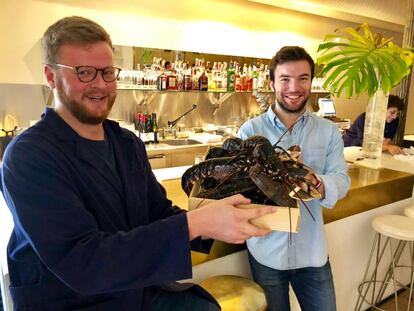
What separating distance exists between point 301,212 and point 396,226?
0.84m

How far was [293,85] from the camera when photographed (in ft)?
4.90

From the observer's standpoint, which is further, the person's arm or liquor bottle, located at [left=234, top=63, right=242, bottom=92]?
liquor bottle, located at [left=234, top=63, right=242, bottom=92]

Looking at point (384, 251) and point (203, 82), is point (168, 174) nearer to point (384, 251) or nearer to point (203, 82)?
point (384, 251)

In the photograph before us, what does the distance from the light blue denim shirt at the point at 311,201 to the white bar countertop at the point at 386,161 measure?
114 cm

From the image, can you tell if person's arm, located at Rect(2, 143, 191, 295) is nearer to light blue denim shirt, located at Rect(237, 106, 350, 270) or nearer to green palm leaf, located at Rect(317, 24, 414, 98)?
light blue denim shirt, located at Rect(237, 106, 350, 270)

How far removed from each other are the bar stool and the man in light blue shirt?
677mm

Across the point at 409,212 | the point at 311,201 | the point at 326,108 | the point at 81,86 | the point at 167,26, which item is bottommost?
the point at 409,212

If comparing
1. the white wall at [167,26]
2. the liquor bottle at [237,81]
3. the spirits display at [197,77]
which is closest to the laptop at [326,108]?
the white wall at [167,26]

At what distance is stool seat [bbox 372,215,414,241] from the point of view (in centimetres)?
193

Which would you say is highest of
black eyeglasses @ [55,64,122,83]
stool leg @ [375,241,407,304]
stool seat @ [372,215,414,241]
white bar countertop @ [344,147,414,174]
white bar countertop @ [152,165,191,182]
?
black eyeglasses @ [55,64,122,83]

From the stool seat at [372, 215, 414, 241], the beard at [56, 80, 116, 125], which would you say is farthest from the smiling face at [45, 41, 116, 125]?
the stool seat at [372, 215, 414, 241]

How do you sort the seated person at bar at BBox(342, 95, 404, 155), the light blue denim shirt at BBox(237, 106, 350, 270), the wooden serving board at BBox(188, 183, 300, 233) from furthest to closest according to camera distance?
the seated person at bar at BBox(342, 95, 404, 155), the light blue denim shirt at BBox(237, 106, 350, 270), the wooden serving board at BBox(188, 183, 300, 233)

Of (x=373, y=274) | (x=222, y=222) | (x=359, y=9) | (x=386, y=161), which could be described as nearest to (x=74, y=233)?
(x=222, y=222)

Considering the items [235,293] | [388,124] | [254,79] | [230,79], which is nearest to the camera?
[235,293]
